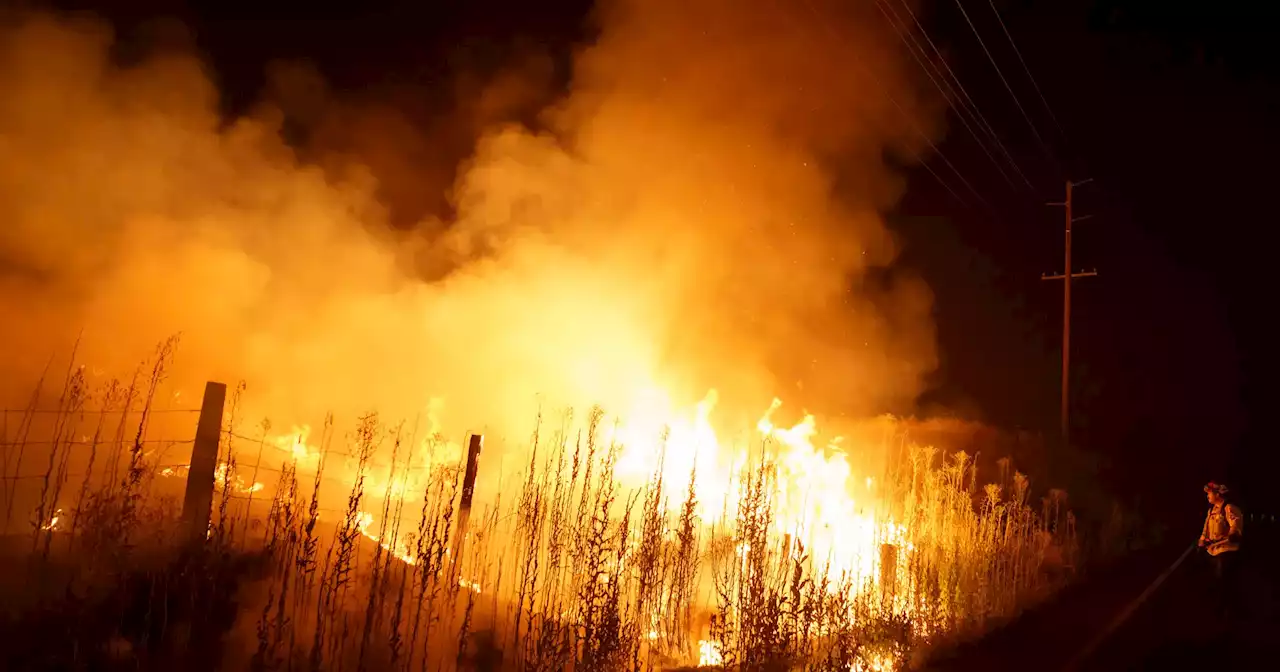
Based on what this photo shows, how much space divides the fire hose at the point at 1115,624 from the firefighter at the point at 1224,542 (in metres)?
0.81

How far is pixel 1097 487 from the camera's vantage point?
17.5 m

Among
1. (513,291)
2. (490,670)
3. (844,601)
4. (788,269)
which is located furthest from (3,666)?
(788,269)

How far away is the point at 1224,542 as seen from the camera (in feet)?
29.4

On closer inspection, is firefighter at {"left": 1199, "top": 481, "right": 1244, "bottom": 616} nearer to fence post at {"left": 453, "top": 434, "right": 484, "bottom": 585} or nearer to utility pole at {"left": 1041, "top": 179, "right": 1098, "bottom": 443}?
fence post at {"left": 453, "top": 434, "right": 484, "bottom": 585}

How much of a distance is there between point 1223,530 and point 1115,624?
2834 millimetres

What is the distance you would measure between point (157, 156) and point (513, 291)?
19.1ft

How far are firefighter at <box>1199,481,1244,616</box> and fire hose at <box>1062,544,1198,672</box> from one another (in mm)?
812

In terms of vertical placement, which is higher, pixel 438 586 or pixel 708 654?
pixel 438 586

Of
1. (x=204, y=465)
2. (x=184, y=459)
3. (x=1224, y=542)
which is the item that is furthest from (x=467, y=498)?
(x=1224, y=542)

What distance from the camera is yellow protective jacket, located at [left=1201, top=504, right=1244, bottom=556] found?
8.91 m

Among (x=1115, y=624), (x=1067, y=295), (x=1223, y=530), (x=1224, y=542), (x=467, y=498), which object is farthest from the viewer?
(x=1067, y=295)

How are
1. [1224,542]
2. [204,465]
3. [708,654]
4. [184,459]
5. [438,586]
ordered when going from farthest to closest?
[184,459]
[1224,542]
[438,586]
[708,654]
[204,465]

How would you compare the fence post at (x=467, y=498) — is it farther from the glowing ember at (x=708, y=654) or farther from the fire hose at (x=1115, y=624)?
the fire hose at (x=1115, y=624)

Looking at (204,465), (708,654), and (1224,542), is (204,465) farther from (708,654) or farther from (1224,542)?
(1224,542)
